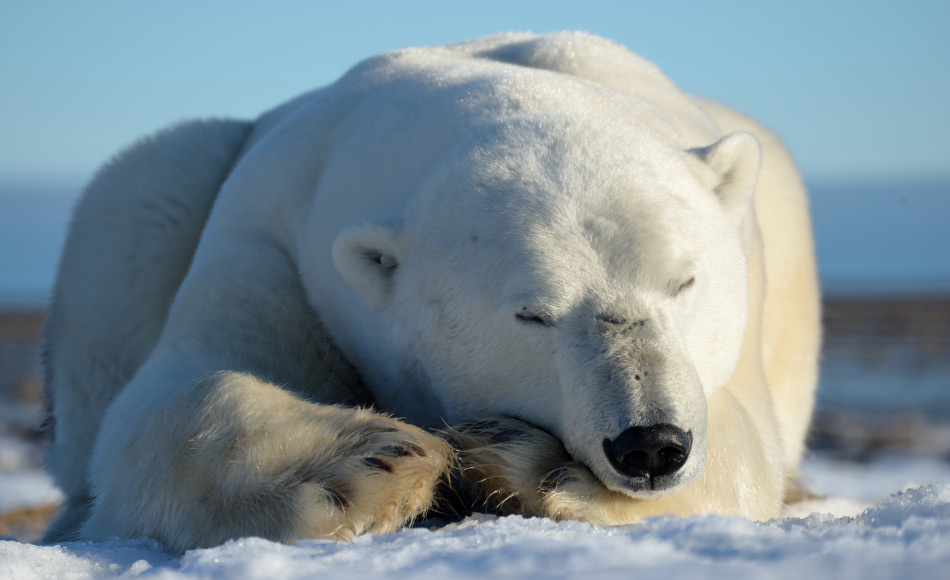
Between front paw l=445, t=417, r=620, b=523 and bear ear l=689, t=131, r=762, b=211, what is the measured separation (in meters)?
1.05

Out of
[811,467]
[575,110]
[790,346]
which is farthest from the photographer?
[811,467]

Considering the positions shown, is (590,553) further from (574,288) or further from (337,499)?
(574,288)

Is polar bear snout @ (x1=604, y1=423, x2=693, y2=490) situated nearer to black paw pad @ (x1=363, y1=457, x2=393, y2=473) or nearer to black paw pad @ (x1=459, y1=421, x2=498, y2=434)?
black paw pad @ (x1=459, y1=421, x2=498, y2=434)

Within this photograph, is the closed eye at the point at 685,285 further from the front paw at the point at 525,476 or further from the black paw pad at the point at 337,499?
the black paw pad at the point at 337,499

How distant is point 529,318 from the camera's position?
2.27 m

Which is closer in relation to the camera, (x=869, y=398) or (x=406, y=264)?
(x=406, y=264)

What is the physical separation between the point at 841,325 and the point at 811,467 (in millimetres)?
24423

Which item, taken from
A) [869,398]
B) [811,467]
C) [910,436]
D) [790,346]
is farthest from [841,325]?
[790,346]

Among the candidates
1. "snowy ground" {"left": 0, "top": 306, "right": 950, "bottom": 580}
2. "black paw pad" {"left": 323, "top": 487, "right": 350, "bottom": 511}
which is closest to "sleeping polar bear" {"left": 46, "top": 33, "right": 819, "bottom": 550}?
"black paw pad" {"left": 323, "top": 487, "right": 350, "bottom": 511}

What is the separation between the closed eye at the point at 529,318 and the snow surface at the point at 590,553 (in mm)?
556

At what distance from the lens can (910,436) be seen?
10305mm

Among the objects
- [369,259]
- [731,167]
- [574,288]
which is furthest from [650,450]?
[731,167]

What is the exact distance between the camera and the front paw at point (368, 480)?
1842 mm

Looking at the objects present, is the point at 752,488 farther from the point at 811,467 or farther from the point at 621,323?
the point at 811,467
